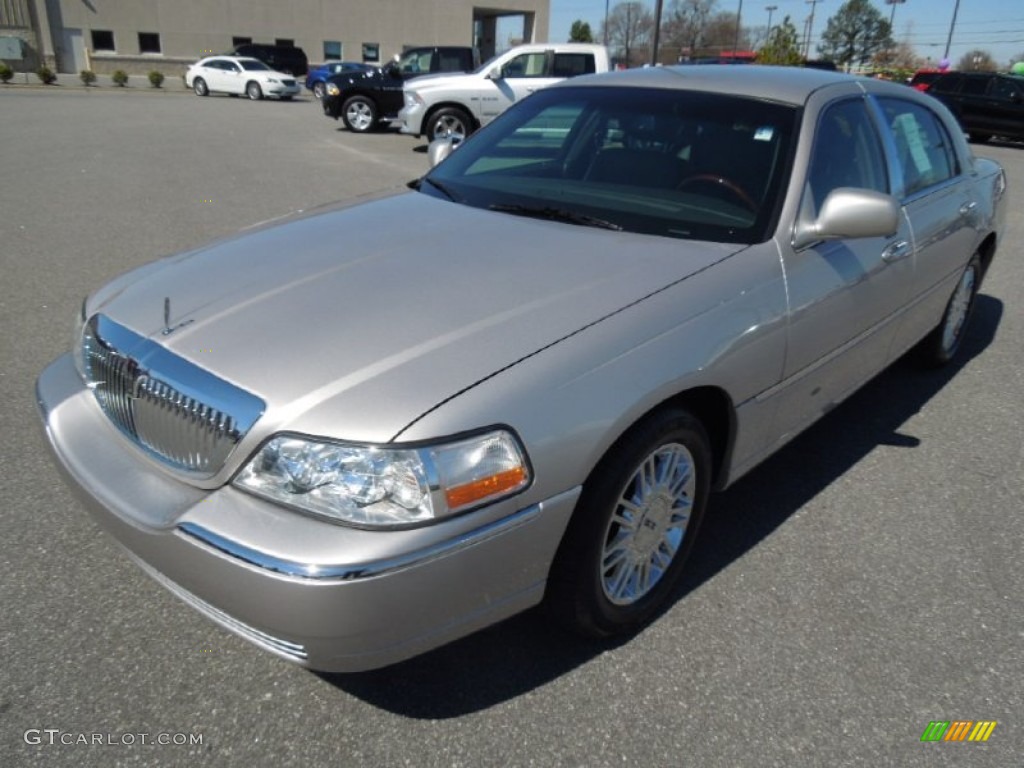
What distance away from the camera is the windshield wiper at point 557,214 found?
2.93 metres

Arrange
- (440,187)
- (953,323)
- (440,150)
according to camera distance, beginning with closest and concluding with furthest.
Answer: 1. (440,187)
2. (440,150)
3. (953,323)

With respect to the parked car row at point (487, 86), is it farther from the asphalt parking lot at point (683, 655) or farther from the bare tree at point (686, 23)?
the bare tree at point (686, 23)

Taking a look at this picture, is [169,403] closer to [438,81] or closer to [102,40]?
[438,81]

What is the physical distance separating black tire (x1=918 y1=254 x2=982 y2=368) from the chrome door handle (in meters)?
1.17

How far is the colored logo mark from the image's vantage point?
2209 mm

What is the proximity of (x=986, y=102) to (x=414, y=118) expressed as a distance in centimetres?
1621

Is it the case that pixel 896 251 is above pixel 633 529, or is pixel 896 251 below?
above

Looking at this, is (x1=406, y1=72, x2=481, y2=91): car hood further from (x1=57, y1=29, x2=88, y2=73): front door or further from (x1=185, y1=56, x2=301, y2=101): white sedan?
(x1=57, y1=29, x2=88, y2=73): front door

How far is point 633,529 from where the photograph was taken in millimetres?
2426

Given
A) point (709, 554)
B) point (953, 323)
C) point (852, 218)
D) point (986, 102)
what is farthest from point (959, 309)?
point (986, 102)

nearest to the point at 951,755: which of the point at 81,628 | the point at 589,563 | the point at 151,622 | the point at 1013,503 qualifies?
the point at 589,563

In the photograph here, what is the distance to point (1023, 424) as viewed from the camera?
4203mm

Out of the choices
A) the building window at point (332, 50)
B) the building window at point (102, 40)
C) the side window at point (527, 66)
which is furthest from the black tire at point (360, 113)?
the building window at point (332, 50)

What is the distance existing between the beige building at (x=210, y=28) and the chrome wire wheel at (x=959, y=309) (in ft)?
165
